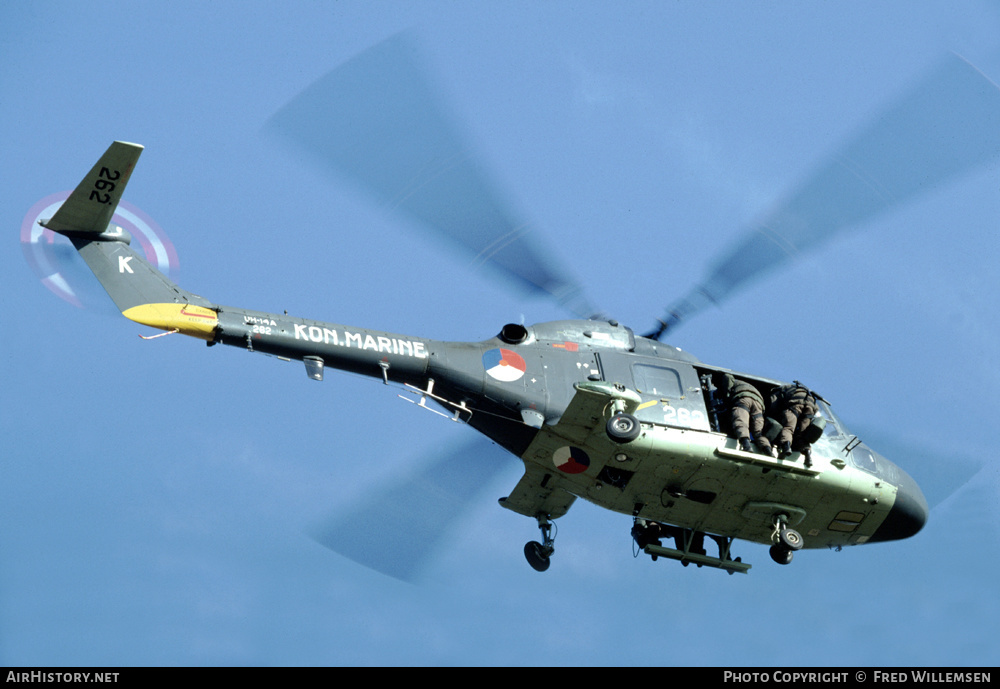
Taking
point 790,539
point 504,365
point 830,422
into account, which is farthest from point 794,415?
point 504,365

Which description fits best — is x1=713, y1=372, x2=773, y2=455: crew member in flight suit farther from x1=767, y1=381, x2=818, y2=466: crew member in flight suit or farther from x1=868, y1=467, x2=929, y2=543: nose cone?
x1=868, y1=467, x2=929, y2=543: nose cone

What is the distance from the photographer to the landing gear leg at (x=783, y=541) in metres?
22.9

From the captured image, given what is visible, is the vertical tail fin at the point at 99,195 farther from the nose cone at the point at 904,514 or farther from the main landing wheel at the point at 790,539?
the nose cone at the point at 904,514

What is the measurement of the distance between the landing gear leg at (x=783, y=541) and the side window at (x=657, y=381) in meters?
3.15

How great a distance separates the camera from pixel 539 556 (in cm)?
2438

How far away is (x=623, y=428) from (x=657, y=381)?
1731 millimetres

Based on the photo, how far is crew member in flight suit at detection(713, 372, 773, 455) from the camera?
72.8 feet

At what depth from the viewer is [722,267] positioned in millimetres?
23281

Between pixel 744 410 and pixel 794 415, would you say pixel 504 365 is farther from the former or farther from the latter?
pixel 794 415

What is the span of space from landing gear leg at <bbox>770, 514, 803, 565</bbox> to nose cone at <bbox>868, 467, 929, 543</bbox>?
87.6 inches

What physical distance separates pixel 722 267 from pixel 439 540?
765 cm

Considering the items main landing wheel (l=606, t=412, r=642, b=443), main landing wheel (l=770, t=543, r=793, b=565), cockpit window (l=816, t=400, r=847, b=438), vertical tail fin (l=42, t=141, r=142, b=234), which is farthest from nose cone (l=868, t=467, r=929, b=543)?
vertical tail fin (l=42, t=141, r=142, b=234)

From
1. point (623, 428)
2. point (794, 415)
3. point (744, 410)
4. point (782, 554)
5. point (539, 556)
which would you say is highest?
point (794, 415)
